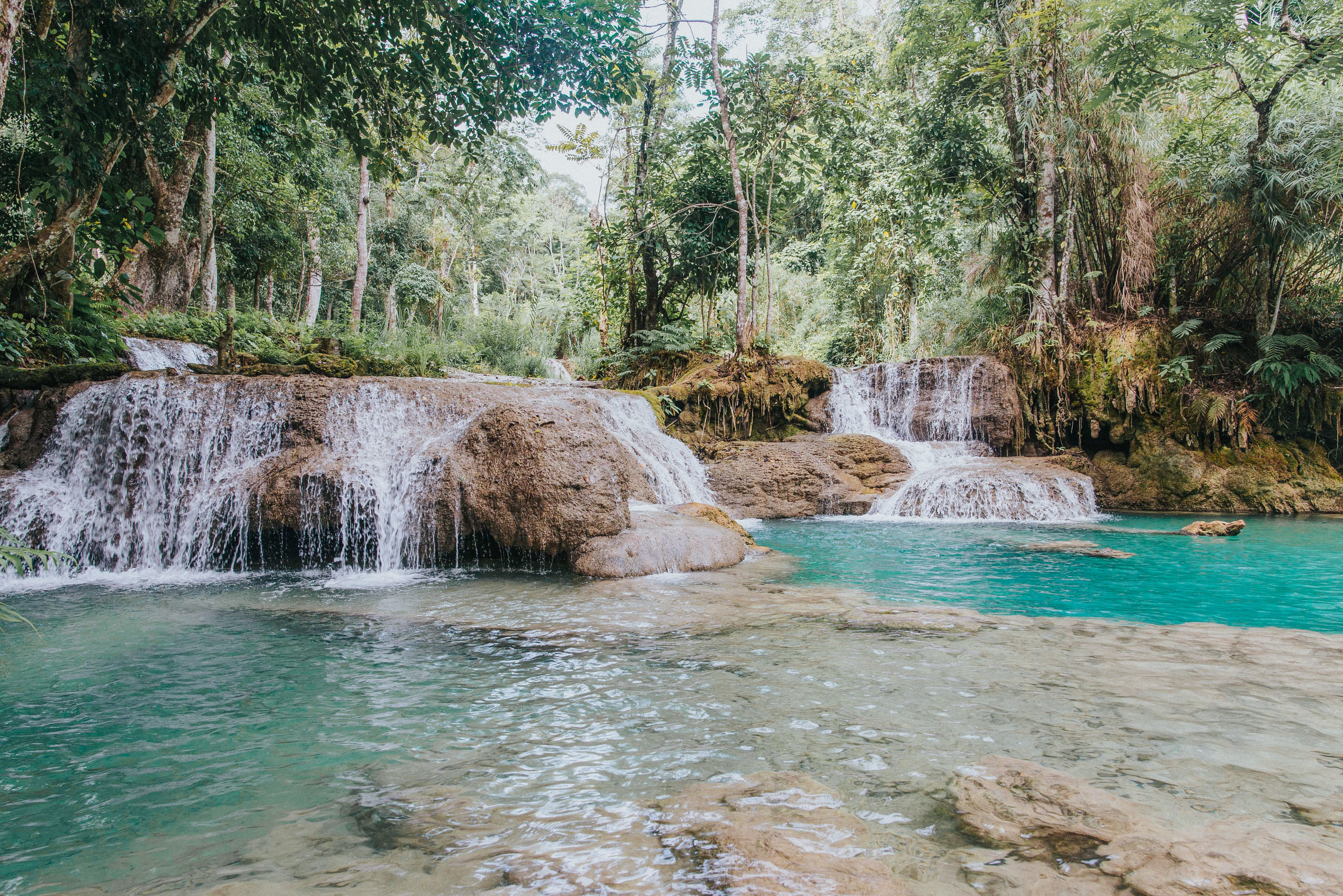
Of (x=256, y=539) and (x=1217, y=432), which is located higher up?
(x=1217, y=432)

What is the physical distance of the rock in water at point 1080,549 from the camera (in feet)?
22.6

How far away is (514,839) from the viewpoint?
1900 millimetres

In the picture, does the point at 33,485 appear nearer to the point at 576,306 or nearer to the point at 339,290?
the point at 576,306

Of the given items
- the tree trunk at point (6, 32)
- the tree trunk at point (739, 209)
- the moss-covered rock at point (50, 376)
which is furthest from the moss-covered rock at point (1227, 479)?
the moss-covered rock at point (50, 376)

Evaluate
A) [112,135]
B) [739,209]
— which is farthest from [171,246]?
[739,209]

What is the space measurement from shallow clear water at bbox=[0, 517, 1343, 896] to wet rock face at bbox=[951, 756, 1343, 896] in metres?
0.12

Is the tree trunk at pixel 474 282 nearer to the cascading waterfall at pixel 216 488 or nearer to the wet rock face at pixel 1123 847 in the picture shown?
the cascading waterfall at pixel 216 488

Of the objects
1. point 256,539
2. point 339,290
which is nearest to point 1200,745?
point 256,539

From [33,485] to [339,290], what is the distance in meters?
23.4

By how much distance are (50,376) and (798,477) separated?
32.6 feet

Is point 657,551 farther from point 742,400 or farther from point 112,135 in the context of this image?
point 742,400

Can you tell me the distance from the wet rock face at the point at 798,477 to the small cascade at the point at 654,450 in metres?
0.43

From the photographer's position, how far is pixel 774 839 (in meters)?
1.81

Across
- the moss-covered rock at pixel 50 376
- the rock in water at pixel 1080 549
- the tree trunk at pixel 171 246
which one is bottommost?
the rock in water at pixel 1080 549
